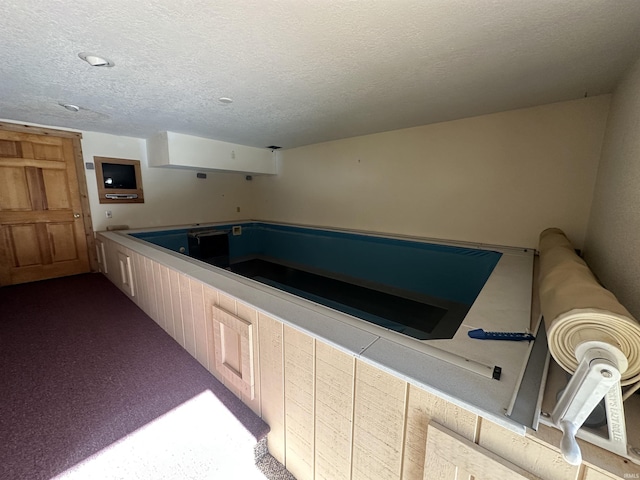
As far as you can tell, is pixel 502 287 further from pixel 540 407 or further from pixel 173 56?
pixel 173 56

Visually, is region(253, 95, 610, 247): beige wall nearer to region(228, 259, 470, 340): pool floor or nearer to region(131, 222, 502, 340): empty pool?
region(131, 222, 502, 340): empty pool

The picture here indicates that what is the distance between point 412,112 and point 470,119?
782 millimetres

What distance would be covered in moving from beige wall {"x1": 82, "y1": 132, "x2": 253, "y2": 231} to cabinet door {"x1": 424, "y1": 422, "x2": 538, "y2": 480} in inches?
186

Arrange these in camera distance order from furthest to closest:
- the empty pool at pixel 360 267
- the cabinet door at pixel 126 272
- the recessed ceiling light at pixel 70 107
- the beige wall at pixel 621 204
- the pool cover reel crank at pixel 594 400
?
the empty pool at pixel 360 267
the cabinet door at pixel 126 272
the recessed ceiling light at pixel 70 107
the beige wall at pixel 621 204
the pool cover reel crank at pixel 594 400

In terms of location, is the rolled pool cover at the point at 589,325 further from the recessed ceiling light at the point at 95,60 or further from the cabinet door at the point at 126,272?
the cabinet door at the point at 126,272

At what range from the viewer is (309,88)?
2.02m

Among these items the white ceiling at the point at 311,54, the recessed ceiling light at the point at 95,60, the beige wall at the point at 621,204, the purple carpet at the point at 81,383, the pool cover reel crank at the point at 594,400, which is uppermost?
the white ceiling at the point at 311,54

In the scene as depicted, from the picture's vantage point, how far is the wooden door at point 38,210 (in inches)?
120

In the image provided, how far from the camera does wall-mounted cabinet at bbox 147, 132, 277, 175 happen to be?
3611mm

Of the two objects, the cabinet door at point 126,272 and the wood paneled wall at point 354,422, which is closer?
the wood paneled wall at point 354,422

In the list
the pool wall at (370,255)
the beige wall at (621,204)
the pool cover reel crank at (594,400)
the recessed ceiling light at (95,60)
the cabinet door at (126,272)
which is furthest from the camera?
the pool wall at (370,255)

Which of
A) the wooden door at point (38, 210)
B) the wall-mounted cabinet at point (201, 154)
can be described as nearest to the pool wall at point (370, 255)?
the wooden door at point (38, 210)

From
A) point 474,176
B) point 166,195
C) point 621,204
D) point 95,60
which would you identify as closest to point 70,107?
point 95,60

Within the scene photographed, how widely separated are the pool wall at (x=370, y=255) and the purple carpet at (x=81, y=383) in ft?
6.17
